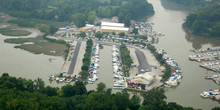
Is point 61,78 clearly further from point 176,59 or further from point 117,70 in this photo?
point 176,59

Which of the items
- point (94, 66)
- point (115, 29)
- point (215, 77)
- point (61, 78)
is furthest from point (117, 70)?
point (115, 29)

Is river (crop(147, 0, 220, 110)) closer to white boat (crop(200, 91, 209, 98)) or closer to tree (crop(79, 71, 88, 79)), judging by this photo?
white boat (crop(200, 91, 209, 98))

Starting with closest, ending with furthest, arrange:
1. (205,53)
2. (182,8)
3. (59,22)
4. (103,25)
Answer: (205,53) < (103,25) < (59,22) < (182,8)

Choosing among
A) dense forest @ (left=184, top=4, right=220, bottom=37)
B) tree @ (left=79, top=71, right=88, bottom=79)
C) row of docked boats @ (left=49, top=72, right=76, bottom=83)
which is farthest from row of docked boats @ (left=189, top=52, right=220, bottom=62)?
row of docked boats @ (left=49, top=72, right=76, bottom=83)

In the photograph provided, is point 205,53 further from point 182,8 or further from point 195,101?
point 182,8

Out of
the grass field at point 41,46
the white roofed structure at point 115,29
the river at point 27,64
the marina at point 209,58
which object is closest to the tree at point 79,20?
the white roofed structure at point 115,29

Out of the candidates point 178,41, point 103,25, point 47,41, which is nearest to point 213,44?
point 178,41

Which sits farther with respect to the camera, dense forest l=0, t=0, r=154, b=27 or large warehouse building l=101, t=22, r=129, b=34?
dense forest l=0, t=0, r=154, b=27
